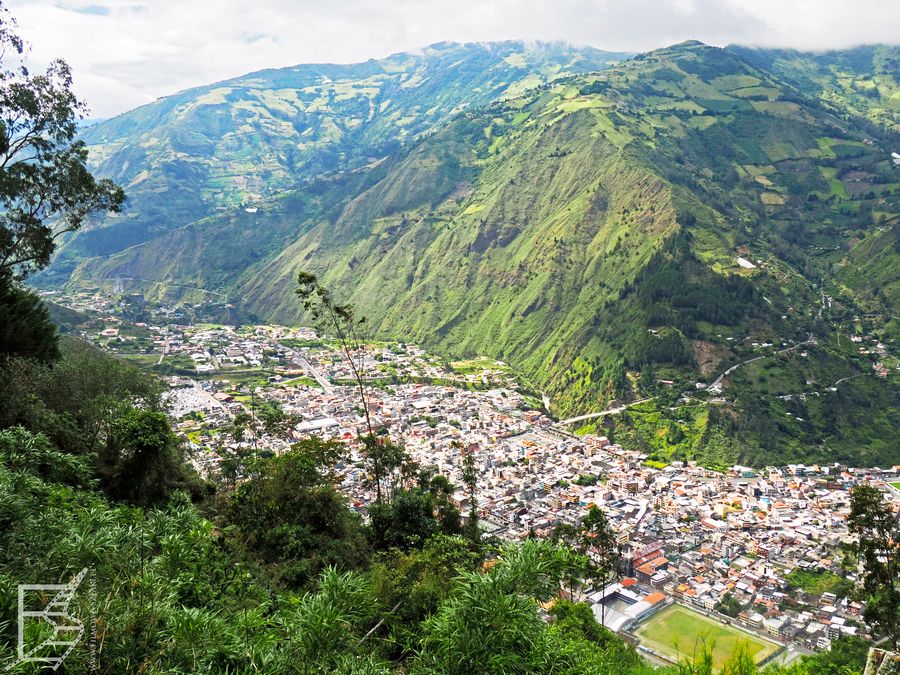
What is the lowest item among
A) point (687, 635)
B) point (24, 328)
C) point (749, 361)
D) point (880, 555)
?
point (687, 635)

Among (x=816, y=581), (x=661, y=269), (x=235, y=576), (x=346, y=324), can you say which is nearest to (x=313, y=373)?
(x=661, y=269)

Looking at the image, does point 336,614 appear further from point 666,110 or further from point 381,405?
point 666,110

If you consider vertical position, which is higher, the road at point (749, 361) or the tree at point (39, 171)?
the tree at point (39, 171)

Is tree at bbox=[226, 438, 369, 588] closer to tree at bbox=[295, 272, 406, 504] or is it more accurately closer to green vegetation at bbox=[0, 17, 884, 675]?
green vegetation at bbox=[0, 17, 884, 675]

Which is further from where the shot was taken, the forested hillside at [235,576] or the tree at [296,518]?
the tree at [296,518]

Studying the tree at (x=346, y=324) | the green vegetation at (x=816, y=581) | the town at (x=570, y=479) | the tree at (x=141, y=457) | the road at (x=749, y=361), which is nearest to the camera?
the tree at (x=141, y=457)

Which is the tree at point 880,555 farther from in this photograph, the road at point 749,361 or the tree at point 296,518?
the road at point 749,361

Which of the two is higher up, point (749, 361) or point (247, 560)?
point (247, 560)

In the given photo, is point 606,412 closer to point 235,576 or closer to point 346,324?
point 346,324

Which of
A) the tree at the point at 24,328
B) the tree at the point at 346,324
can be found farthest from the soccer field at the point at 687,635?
the tree at the point at 24,328
